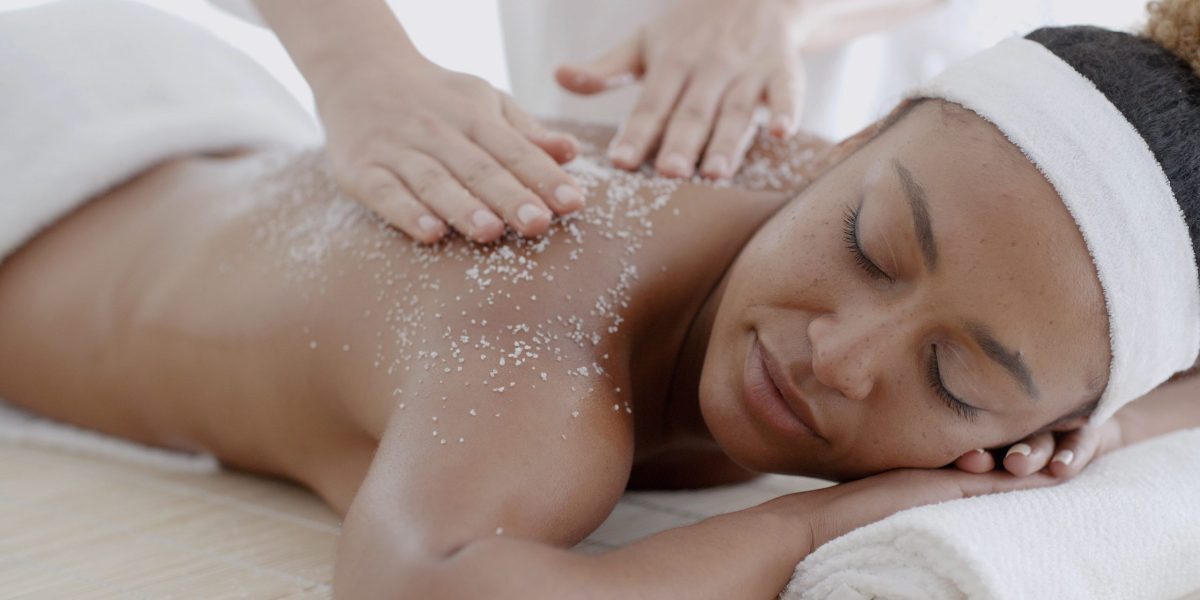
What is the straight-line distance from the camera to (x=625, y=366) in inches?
44.0

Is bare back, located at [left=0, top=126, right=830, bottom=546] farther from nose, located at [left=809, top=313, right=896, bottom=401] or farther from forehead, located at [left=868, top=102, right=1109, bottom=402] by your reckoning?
forehead, located at [left=868, top=102, right=1109, bottom=402]

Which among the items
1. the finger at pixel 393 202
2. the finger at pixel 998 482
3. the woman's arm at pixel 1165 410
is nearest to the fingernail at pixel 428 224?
the finger at pixel 393 202

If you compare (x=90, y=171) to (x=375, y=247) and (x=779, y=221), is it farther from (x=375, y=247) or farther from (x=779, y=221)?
(x=779, y=221)

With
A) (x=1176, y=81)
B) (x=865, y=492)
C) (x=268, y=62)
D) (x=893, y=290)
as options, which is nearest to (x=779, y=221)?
(x=893, y=290)

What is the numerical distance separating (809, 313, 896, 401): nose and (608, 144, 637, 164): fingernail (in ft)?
1.34

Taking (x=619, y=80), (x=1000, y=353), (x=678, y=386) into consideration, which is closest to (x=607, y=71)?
(x=619, y=80)

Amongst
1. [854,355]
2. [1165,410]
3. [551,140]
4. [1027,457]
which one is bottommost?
[1165,410]

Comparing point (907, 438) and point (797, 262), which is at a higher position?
point (797, 262)

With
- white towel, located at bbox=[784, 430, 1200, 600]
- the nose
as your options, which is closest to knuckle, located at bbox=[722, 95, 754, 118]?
the nose

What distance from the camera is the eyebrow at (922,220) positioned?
99 cm

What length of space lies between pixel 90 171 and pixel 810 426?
108 centimetres

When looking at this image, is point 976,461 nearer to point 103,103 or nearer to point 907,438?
point 907,438

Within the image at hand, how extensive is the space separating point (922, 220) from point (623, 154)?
17.0 inches

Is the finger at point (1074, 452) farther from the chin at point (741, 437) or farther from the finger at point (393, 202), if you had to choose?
the finger at point (393, 202)
